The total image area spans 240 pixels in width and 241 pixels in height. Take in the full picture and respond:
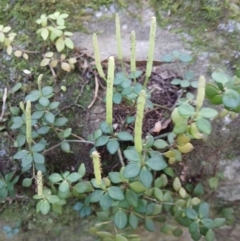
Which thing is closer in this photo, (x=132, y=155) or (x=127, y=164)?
(x=132, y=155)

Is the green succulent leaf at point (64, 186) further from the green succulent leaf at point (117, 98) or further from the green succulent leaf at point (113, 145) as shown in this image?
the green succulent leaf at point (117, 98)

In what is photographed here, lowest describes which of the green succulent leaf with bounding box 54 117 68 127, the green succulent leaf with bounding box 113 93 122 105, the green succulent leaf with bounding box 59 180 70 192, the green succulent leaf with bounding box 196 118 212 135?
the green succulent leaf with bounding box 59 180 70 192

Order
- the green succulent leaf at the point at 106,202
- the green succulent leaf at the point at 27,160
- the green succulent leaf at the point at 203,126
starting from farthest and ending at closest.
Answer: the green succulent leaf at the point at 27,160
the green succulent leaf at the point at 106,202
the green succulent leaf at the point at 203,126

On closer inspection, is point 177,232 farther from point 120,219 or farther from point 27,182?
point 27,182

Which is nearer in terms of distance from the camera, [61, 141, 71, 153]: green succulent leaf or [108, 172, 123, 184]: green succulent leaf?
[108, 172, 123, 184]: green succulent leaf

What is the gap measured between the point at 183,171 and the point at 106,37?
0.57 m

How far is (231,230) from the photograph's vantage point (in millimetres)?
1580

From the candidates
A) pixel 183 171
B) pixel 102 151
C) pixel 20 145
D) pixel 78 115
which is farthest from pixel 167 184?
pixel 20 145

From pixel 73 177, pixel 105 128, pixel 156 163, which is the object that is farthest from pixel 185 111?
pixel 73 177

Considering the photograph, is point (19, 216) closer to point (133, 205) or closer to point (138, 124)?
point (133, 205)

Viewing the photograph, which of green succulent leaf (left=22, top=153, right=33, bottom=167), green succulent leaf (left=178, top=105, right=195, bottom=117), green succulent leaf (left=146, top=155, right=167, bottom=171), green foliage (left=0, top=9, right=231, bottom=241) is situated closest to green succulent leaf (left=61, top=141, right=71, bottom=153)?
green foliage (left=0, top=9, right=231, bottom=241)

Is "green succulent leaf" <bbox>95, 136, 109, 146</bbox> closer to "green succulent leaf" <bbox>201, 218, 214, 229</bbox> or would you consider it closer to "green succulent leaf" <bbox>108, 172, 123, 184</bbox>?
"green succulent leaf" <bbox>108, 172, 123, 184</bbox>

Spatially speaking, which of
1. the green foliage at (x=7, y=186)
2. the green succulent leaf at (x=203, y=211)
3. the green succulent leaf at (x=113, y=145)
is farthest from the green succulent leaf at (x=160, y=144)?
the green foliage at (x=7, y=186)

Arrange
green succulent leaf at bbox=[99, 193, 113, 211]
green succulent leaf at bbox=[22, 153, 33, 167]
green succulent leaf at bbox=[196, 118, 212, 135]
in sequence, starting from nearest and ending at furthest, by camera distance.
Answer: green succulent leaf at bbox=[196, 118, 212, 135]
green succulent leaf at bbox=[99, 193, 113, 211]
green succulent leaf at bbox=[22, 153, 33, 167]
